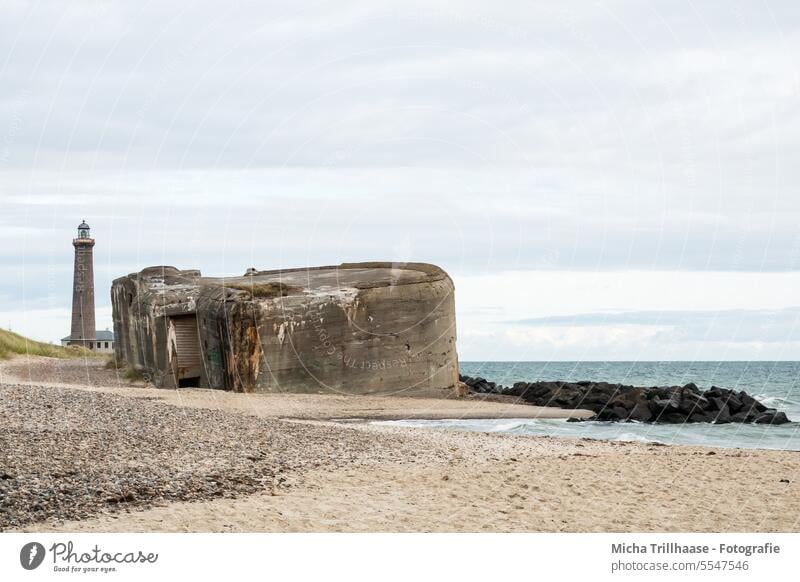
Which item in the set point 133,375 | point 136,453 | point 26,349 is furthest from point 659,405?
point 26,349

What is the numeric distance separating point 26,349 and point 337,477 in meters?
24.1

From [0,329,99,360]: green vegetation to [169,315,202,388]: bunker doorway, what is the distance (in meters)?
8.46

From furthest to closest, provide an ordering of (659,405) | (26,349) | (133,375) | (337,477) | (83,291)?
(83,291), (26,349), (133,375), (659,405), (337,477)

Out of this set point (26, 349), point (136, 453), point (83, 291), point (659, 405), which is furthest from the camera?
point (83, 291)

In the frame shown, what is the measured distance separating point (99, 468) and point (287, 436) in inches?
133

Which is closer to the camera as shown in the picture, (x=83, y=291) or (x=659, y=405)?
(x=659, y=405)

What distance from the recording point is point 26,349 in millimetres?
30281

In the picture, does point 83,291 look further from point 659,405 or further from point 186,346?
point 659,405

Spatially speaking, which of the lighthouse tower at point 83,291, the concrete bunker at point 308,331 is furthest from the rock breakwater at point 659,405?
the lighthouse tower at point 83,291

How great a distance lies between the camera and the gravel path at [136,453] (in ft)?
24.0

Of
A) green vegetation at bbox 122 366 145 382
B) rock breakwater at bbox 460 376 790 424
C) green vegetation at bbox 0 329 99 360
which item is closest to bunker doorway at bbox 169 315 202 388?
green vegetation at bbox 122 366 145 382
